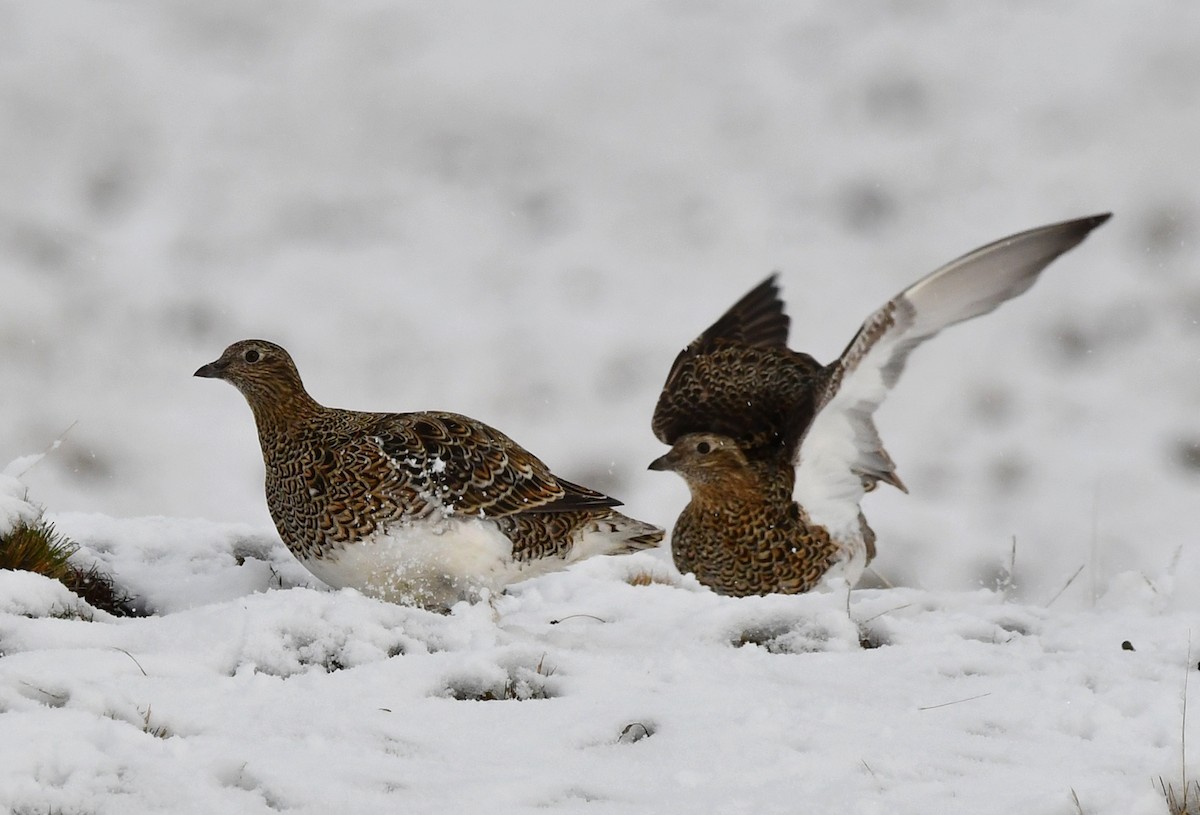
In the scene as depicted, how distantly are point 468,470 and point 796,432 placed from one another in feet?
4.87

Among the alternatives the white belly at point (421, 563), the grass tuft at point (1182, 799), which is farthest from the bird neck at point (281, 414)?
the grass tuft at point (1182, 799)

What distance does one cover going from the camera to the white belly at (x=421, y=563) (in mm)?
4898

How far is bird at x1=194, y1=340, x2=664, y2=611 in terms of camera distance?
4.92 metres

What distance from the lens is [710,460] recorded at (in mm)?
5996

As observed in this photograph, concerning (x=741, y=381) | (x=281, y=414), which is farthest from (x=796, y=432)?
(x=281, y=414)

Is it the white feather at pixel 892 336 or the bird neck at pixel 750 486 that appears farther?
the bird neck at pixel 750 486

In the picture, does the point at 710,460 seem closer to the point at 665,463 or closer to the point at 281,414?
the point at 665,463

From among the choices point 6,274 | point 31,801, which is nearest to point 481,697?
point 31,801

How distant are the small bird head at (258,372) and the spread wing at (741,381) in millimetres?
2072

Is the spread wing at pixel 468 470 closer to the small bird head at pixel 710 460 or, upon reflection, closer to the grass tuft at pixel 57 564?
the small bird head at pixel 710 460

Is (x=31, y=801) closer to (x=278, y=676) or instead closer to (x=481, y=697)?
(x=278, y=676)

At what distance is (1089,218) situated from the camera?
4641 mm

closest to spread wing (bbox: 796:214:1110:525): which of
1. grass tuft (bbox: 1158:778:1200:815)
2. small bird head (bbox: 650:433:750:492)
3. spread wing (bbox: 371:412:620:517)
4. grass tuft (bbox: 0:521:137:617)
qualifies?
small bird head (bbox: 650:433:750:492)

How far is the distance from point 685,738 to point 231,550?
10.3 ft
